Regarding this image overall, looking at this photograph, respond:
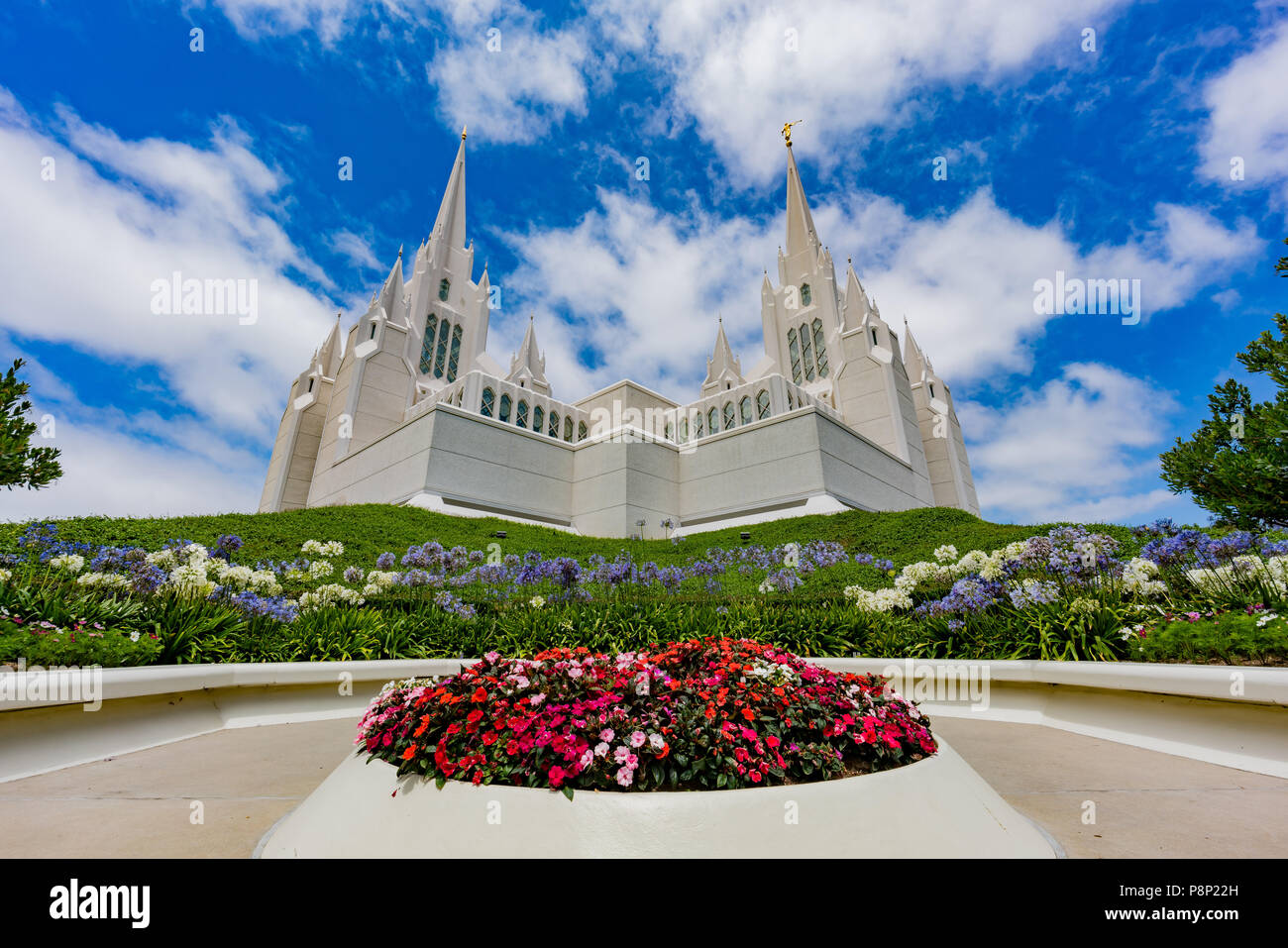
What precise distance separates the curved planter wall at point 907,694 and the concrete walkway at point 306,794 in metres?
0.21

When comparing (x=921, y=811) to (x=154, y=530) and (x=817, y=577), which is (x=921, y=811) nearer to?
(x=817, y=577)

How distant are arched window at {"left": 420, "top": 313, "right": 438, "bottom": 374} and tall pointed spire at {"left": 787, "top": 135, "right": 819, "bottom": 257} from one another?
24.9 meters

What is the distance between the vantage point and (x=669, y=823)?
1.92 metres

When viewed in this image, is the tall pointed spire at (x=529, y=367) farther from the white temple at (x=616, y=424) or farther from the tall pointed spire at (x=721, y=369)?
the tall pointed spire at (x=721, y=369)

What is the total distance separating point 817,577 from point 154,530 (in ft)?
47.6

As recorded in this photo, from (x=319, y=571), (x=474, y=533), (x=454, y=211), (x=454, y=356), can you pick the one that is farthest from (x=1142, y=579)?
(x=454, y=211)

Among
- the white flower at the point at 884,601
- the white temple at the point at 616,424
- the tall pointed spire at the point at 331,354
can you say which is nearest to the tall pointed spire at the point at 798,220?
A: the white temple at the point at 616,424

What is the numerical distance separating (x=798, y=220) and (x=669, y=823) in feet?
143

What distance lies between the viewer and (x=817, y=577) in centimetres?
1192

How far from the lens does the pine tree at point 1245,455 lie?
11.0 metres

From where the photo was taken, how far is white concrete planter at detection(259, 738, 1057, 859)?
1.91 m

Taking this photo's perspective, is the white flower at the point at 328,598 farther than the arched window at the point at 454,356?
No

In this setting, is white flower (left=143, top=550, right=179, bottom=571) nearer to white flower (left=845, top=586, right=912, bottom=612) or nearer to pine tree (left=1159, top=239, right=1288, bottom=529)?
white flower (left=845, top=586, right=912, bottom=612)

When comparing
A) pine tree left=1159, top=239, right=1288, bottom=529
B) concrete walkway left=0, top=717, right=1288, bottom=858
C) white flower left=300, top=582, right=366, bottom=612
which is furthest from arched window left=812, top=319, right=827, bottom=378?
concrete walkway left=0, top=717, right=1288, bottom=858
